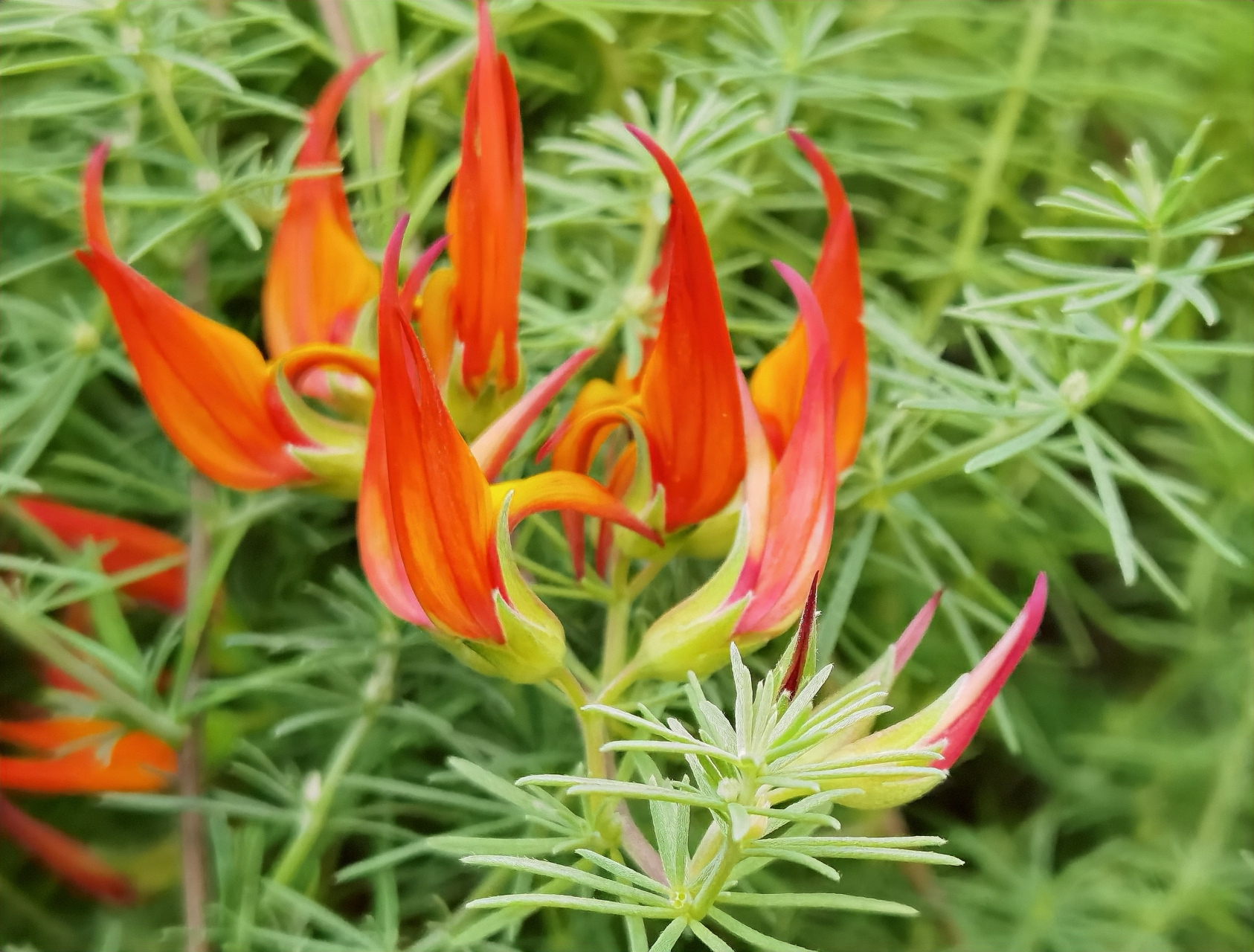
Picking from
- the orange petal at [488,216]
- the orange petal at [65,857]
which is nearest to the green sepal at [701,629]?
the orange petal at [488,216]

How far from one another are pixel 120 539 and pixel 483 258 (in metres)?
0.28

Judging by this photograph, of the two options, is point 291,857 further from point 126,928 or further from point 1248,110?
point 1248,110

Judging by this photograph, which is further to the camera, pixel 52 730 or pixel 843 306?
pixel 52 730

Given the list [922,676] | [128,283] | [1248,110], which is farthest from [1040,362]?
[128,283]

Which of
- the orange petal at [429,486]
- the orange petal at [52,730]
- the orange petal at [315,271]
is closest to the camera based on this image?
the orange petal at [429,486]

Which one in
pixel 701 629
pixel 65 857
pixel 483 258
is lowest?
pixel 65 857

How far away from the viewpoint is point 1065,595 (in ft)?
2.13

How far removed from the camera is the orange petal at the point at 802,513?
333mm

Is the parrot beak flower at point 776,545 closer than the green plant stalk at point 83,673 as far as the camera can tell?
Yes

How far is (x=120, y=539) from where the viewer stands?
533 mm

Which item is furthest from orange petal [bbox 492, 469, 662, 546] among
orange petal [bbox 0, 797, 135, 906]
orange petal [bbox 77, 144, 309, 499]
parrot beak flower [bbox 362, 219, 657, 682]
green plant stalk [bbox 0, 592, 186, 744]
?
orange petal [bbox 0, 797, 135, 906]

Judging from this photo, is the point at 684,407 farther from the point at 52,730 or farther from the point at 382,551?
the point at 52,730

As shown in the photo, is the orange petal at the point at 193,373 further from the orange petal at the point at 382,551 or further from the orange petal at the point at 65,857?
the orange petal at the point at 65,857

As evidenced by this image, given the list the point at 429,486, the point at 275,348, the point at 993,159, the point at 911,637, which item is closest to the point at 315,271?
the point at 275,348
